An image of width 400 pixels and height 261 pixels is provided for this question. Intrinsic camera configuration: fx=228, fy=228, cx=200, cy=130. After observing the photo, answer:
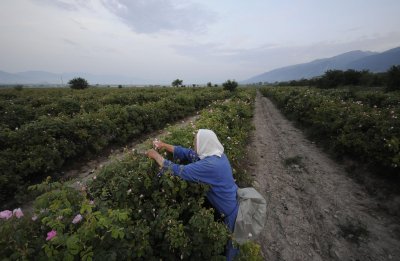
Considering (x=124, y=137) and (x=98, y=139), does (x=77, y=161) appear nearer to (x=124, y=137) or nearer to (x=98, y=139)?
(x=98, y=139)

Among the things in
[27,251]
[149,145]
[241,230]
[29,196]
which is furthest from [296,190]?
Result: [29,196]

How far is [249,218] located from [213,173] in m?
0.75

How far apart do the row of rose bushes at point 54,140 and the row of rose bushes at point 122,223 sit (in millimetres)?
3993

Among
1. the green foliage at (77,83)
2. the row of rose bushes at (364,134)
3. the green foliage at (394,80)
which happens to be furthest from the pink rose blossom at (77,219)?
the green foliage at (77,83)

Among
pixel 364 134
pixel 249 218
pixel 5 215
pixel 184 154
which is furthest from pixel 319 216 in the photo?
pixel 5 215

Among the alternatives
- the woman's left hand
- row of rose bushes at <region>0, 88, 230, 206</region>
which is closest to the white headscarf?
the woman's left hand

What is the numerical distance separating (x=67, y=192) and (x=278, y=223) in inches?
153

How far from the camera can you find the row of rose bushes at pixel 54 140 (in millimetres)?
5609

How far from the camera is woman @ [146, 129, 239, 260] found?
2760mm

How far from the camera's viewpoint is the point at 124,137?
30.9 feet

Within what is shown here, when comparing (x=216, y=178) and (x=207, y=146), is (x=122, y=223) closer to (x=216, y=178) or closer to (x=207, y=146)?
(x=216, y=178)

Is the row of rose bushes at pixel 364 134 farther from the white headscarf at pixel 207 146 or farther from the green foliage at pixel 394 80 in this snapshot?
the green foliage at pixel 394 80

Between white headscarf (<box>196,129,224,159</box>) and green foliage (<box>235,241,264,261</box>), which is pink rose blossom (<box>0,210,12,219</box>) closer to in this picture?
white headscarf (<box>196,129,224,159</box>)

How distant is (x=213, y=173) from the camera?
2809mm
